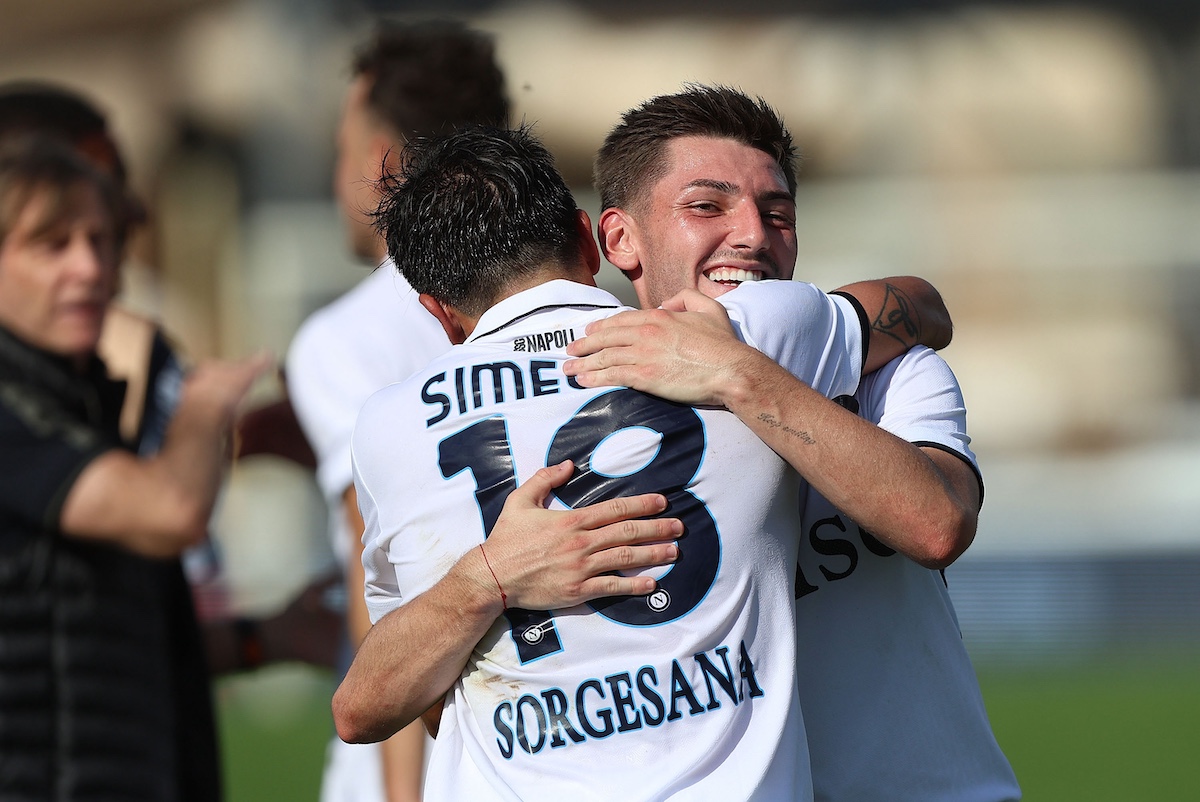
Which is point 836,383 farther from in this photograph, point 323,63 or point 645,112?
point 323,63

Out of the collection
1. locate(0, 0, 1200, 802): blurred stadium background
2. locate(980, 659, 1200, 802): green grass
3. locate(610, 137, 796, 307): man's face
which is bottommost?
locate(980, 659, 1200, 802): green grass

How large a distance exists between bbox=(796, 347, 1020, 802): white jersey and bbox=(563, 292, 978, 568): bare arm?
0.75ft

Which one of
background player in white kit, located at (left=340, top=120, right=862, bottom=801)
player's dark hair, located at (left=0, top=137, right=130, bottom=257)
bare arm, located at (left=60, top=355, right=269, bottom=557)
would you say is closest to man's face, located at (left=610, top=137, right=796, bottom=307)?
background player in white kit, located at (left=340, top=120, right=862, bottom=801)

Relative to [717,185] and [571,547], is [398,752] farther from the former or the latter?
[717,185]

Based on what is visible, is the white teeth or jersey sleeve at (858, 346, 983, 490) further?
the white teeth

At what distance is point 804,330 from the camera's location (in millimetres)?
2332

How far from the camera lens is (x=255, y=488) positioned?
1513 cm

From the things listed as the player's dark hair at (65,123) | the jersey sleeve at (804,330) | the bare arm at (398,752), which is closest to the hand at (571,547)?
the jersey sleeve at (804,330)

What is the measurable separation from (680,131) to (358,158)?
153 cm

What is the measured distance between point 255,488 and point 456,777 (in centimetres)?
1330

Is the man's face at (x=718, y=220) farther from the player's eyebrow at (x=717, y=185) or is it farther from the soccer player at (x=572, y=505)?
the soccer player at (x=572, y=505)

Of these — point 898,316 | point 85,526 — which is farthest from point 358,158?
point 898,316

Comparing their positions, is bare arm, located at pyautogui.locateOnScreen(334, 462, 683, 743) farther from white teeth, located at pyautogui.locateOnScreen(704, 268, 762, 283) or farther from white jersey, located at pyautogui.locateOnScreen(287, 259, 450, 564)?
white jersey, located at pyautogui.locateOnScreen(287, 259, 450, 564)

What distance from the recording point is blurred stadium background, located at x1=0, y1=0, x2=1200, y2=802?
15273 mm
